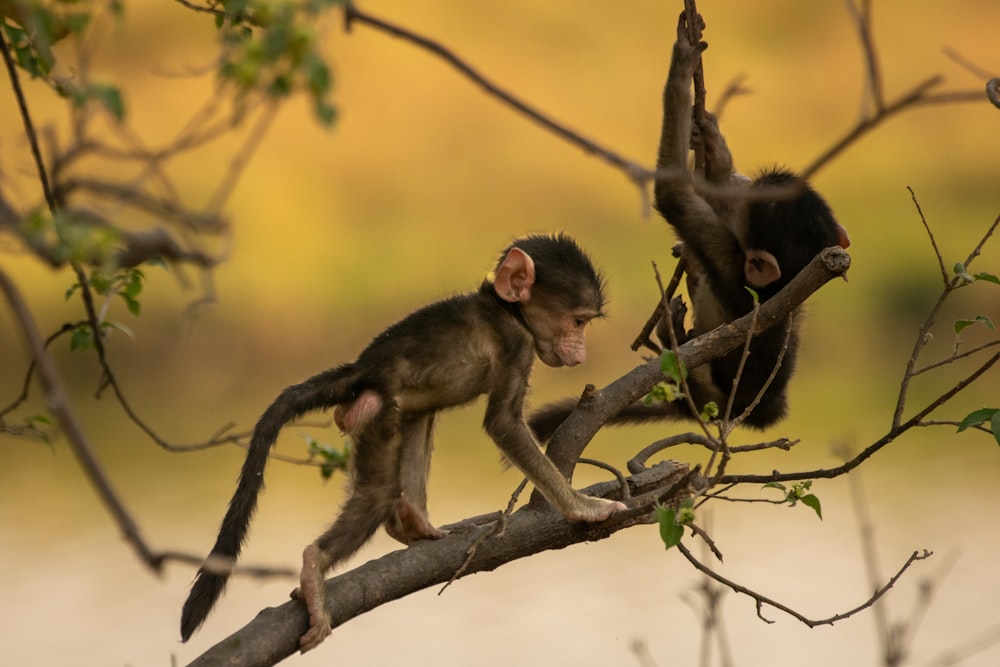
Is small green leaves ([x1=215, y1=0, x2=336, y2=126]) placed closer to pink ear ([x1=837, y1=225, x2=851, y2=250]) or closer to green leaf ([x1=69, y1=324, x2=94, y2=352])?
green leaf ([x1=69, y1=324, x2=94, y2=352])

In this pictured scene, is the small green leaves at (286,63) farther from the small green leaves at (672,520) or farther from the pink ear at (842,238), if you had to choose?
the pink ear at (842,238)

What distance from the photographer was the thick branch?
3.39 metres

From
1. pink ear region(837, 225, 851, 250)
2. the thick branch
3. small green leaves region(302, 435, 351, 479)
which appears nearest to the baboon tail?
the thick branch

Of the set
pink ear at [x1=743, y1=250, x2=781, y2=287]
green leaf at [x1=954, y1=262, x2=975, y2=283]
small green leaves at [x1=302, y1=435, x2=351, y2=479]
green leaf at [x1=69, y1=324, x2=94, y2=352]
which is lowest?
small green leaves at [x1=302, y1=435, x2=351, y2=479]

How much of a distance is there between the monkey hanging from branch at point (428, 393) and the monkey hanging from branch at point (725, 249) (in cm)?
67

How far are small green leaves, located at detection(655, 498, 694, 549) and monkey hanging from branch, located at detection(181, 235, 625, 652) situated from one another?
20.4 inches

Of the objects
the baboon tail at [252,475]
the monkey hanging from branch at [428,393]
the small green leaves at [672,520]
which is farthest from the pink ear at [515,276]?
the small green leaves at [672,520]

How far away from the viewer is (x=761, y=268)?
5.25 meters

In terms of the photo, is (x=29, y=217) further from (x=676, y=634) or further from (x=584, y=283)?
(x=676, y=634)

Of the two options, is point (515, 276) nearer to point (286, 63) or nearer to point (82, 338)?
point (82, 338)

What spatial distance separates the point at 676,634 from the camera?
9898 mm

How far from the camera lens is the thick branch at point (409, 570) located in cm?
339

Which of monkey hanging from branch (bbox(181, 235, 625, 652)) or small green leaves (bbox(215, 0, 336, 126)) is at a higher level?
small green leaves (bbox(215, 0, 336, 126))

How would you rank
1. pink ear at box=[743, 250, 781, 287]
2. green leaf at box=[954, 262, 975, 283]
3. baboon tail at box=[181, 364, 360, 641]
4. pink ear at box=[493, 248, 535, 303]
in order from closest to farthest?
baboon tail at box=[181, 364, 360, 641]
green leaf at box=[954, 262, 975, 283]
pink ear at box=[493, 248, 535, 303]
pink ear at box=[743, 250, 781, 287]
